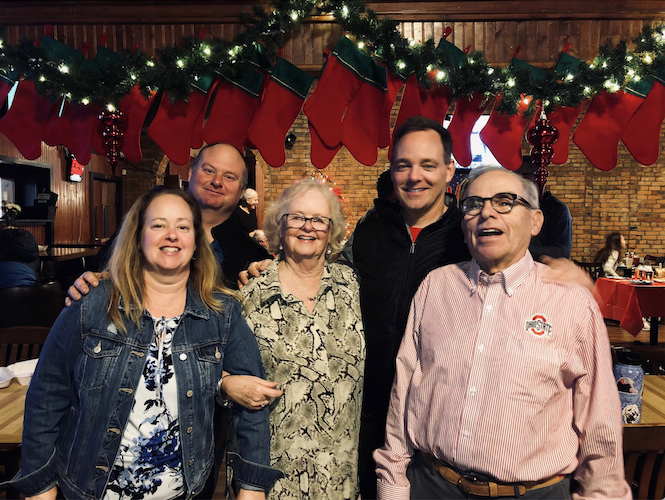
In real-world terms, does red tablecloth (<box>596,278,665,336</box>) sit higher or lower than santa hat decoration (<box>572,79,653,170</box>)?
lower

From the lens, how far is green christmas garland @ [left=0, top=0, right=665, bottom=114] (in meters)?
2.54

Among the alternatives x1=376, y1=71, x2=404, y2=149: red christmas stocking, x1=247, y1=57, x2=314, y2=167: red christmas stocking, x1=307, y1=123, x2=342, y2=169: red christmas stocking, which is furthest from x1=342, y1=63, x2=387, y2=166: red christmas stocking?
x1=247, y1=57, x2=314, y2=167: red christmas stocking

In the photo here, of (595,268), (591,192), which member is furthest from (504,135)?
(591,192)

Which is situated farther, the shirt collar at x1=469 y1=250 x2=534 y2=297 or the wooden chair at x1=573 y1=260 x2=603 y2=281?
the wooden chair at x1=573 y1=260 x2=603 y2=281

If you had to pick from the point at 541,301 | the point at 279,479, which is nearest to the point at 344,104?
the point at 541,301

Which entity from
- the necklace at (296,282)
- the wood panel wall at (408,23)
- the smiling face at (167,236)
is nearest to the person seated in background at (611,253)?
the wood panel wall at (408,23)

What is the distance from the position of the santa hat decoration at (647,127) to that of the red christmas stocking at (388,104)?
4.95 ft

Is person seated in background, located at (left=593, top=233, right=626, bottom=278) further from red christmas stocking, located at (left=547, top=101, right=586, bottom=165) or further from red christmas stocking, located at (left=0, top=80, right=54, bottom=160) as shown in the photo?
red christmas stocking, located at (left=0, top=80, right=54, bottom=160)

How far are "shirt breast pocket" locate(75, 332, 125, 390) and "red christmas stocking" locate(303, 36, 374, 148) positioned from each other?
1895 mm

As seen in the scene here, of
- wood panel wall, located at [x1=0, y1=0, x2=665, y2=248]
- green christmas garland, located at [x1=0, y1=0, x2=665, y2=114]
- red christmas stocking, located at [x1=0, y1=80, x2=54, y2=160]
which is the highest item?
wood panel wall, located at [x1=0, y1=0, x2=665, y2=248]

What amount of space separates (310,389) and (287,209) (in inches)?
25.9

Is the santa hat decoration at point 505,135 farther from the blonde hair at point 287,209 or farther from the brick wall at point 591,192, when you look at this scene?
the brick wall at point 591,192

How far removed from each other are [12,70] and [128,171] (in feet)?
24.9

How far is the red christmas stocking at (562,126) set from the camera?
9.32ft
